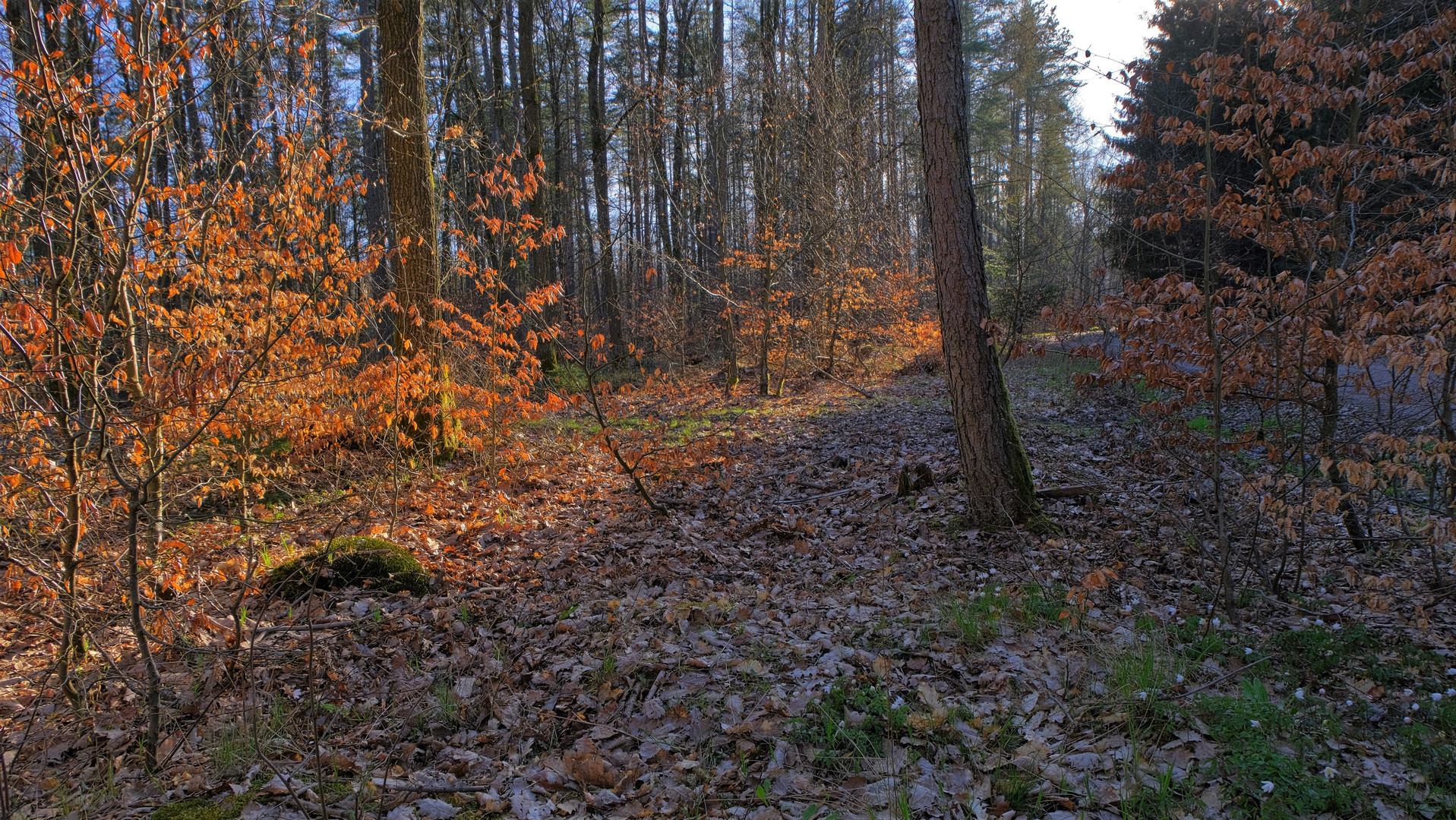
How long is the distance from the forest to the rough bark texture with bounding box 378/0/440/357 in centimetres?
5

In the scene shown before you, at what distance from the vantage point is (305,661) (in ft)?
13.2

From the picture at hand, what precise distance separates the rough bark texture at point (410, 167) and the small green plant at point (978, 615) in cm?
597

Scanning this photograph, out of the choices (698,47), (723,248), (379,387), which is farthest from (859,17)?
(379,387)

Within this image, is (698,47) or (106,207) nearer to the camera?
(106,207)

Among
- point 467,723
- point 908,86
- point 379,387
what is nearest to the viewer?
point 467,723

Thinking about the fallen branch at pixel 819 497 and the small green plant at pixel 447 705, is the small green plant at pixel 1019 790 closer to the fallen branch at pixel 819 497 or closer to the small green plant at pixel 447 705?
the small green plant at pixel 447 705

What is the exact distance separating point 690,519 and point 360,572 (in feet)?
9.27

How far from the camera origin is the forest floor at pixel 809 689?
2.70m

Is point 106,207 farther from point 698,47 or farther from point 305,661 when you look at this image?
point 698,47

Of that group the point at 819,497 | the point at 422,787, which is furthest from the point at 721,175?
the point at 422,787

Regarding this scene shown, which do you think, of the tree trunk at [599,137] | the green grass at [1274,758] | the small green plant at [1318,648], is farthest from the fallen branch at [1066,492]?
the tree trunk at [599,137]

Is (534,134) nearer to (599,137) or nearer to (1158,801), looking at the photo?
(599,137)

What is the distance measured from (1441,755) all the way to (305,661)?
5.34 metres

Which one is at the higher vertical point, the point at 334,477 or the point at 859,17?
the point at 859,17
